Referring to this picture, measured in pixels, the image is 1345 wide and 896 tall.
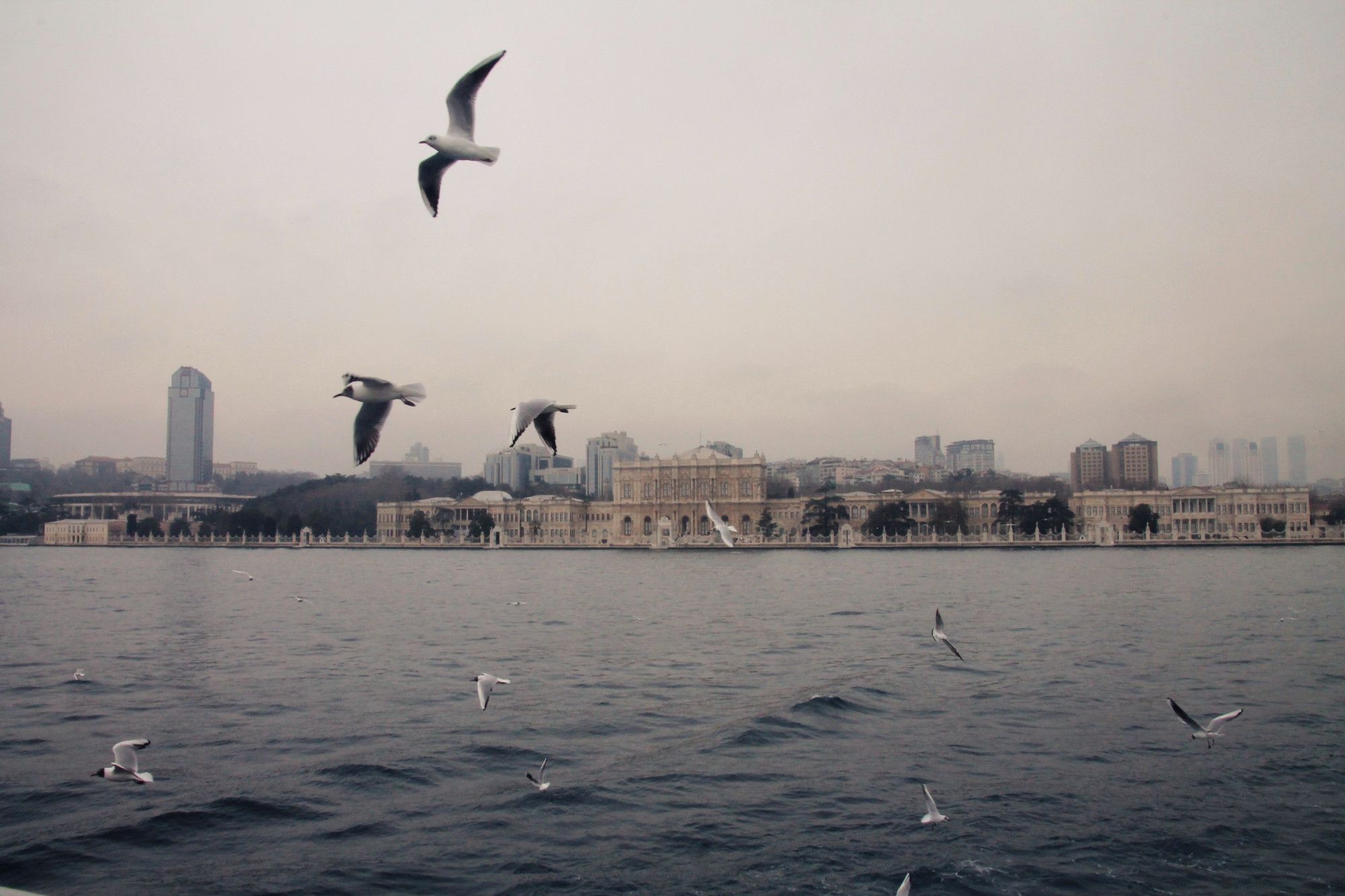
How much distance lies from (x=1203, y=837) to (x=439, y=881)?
4.10m

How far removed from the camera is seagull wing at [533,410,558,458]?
4020mm

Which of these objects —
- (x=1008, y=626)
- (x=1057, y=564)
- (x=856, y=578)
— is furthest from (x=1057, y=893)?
(x=1057, y=564)

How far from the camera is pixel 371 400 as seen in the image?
12.2ft

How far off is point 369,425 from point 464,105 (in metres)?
1.26

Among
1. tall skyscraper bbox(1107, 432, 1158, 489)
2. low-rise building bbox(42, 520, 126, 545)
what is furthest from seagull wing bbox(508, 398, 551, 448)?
tall skyscraper bbox(1107, 432, 1158, 489)

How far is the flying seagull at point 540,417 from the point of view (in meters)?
4.04

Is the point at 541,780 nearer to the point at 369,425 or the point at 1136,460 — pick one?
the point at 369,425

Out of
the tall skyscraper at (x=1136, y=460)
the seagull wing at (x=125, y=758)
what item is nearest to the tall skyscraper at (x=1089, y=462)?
the tall skyscraper at (x=1136, y=460)

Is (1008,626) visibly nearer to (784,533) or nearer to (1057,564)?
(1057,564)

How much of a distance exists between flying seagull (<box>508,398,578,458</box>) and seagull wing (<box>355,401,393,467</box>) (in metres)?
0.49

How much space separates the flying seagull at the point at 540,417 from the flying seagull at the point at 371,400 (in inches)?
18.5

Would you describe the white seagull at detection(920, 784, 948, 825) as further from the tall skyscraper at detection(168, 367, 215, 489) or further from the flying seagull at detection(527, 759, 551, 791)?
the tall skyscraper at detection(168, 367, 215, 489)

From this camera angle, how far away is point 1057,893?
16.2 feet

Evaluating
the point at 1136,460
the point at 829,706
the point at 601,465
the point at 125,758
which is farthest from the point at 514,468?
the point at 125,758
